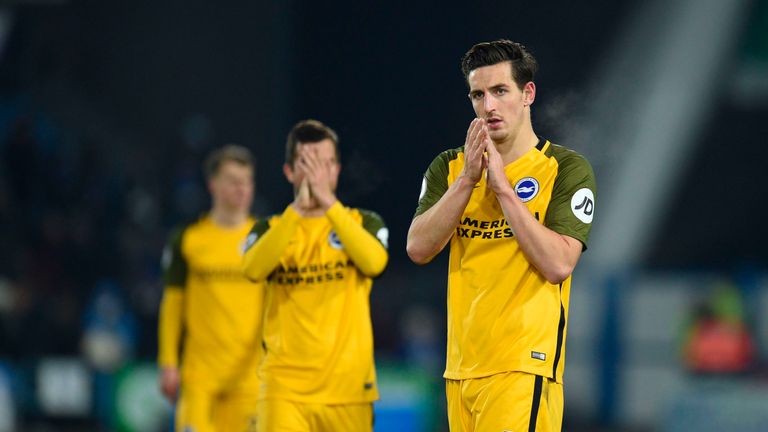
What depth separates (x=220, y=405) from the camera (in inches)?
277

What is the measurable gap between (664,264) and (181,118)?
653 cm

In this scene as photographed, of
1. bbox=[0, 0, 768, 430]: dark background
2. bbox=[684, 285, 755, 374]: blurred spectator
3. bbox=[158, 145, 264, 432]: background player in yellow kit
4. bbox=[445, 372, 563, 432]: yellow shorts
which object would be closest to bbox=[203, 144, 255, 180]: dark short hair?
bbox=[158, 145, 264, 432]: background player in yellow kit

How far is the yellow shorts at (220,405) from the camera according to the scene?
22.9ft

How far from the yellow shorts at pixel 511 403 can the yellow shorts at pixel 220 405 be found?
A: 2.78 m

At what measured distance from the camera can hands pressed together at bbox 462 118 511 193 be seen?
4.21 meters

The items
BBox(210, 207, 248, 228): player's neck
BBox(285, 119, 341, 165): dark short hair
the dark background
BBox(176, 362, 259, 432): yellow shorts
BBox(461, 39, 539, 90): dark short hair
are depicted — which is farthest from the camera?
the dark background

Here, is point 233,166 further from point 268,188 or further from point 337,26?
point 268,188

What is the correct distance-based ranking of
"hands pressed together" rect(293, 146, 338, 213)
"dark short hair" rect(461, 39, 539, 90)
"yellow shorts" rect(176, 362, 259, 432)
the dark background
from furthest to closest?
the dark background → "yellow shorts" rect(176, 362, 259, 432) → "hands pressed together" rect(293, 146, 338, 213) → "dark short hair" rect(461, 39, 539, 90)

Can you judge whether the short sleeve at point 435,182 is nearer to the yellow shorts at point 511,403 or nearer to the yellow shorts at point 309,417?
the yellow shorts at point 511,403

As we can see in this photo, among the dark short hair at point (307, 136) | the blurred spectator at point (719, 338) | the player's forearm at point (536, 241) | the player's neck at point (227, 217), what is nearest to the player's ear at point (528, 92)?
the player's forearm at point (536, 241)

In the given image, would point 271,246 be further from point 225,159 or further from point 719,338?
point 719,338

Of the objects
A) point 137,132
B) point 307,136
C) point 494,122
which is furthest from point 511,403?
point 137,132

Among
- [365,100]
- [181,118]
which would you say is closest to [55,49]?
[181,118]

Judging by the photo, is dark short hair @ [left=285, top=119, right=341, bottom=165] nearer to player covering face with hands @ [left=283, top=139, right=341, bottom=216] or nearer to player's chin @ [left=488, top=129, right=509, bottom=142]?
player covering face with hands @ [left=283, top=139, right=341, bottom=216]
